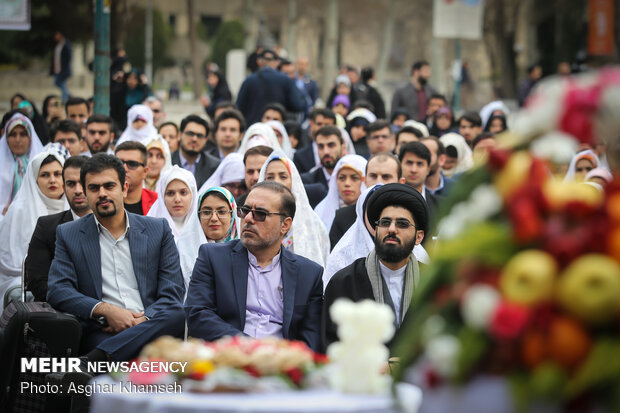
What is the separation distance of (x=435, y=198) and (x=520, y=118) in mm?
5978

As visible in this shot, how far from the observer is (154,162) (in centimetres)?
964

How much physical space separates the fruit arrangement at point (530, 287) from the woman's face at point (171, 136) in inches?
364

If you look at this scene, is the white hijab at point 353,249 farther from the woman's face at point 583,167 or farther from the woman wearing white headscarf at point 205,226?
the woman's face at point 583,167

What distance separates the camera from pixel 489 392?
7.73ft

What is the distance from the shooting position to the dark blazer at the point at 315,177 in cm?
1009

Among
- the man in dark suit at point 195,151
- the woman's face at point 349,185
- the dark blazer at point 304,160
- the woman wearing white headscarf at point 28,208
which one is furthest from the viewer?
the dark blazer at point 304,160

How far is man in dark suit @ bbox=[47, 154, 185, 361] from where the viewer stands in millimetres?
5992

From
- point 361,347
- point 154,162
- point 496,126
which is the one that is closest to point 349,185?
point 154,162

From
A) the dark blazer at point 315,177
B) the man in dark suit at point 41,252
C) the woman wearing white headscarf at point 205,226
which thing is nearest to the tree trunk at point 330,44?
the dark blazer at point 315,177

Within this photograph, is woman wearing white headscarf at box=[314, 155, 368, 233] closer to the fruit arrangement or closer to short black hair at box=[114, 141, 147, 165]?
short black hair at box=[114, 141, 147, 165]

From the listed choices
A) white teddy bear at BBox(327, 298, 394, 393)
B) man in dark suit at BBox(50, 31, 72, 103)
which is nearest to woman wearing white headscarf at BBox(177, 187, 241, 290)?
white teddy bear at BBox(327, 298, 394, 393)

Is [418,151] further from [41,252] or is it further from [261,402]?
[261,402]

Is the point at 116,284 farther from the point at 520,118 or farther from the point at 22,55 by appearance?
the point at 22,55

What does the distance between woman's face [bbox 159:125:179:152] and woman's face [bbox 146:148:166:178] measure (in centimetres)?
188
